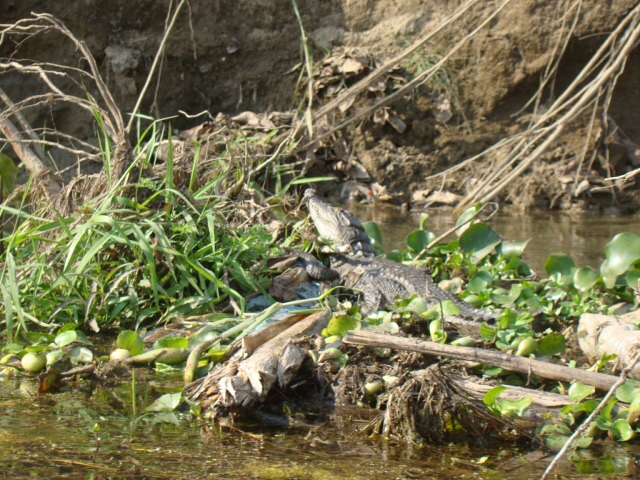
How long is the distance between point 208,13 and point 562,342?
631 cm

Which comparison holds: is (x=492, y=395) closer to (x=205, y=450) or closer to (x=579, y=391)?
(x=579, y=391)

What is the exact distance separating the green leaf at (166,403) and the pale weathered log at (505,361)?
2.24 ft

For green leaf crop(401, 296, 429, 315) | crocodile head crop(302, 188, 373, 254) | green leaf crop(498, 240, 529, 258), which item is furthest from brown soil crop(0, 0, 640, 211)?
green leaf crop(401, 296, 429, 315)

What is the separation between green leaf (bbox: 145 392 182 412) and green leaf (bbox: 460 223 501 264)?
2102 mm

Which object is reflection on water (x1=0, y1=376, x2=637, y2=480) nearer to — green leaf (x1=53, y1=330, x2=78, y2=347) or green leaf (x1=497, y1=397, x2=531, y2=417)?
green leaf (x1=497, y1=397, x2=531, y2=417)

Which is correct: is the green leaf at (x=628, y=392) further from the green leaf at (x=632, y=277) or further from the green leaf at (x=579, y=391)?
the green leaf at (x=632, y=277)

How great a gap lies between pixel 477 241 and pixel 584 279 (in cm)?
72

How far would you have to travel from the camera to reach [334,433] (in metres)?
2.52

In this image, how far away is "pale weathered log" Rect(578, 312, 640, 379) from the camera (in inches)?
112

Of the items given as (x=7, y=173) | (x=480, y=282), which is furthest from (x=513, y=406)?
(x=7, y=173)

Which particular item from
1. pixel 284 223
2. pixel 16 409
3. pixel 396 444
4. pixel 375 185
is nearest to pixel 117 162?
pixel 284 223

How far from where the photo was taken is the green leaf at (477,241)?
14.0 feet

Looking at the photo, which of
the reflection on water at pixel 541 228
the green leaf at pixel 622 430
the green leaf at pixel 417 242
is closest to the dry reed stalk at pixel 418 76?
the green leaf at pixel 417 242

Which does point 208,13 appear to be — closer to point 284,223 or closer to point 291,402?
point 284,223
